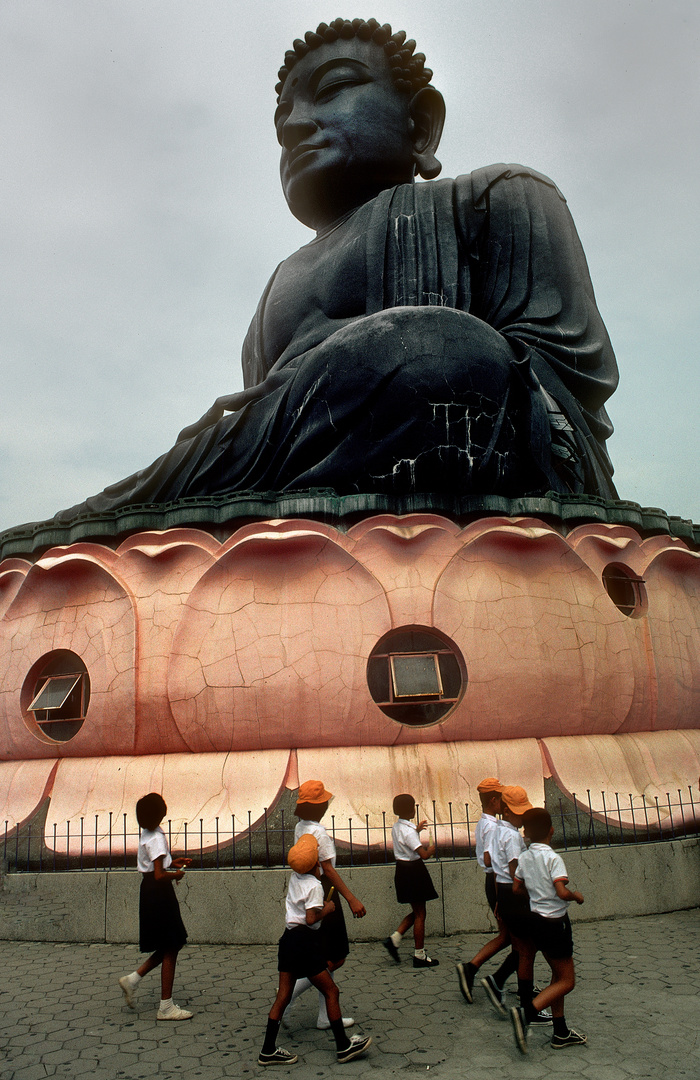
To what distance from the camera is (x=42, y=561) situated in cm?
784

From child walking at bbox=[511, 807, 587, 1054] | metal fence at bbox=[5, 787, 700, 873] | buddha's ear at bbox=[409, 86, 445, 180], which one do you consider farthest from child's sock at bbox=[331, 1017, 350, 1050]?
buddha's ear at bbox=[409, 86, 445, 180]

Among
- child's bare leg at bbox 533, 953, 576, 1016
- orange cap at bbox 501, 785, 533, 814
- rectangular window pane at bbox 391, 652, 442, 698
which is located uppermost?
rectangular window pane at bbox 391, 652, 442, 698

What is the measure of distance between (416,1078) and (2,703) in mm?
5852

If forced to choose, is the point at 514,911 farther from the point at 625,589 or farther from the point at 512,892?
the point at 625,589

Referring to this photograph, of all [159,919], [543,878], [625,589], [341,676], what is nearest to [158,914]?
[159,919]

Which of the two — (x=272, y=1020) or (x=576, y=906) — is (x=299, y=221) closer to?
(x=576, y=906)

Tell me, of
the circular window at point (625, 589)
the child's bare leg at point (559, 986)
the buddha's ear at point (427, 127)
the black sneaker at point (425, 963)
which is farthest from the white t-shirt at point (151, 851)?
the buddha's ear at point (427, 127)

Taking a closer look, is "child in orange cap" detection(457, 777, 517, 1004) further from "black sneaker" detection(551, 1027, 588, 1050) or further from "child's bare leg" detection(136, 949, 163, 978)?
"child's bare leg" detection(136, 949, 163, 978)

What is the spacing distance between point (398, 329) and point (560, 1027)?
6.46m

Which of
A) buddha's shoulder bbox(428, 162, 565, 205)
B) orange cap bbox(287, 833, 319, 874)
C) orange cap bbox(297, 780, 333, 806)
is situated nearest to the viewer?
orange cap bbox(287, 833, 319, 874)

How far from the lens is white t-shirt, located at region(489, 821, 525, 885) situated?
4043mm

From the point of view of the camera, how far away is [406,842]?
191 inches

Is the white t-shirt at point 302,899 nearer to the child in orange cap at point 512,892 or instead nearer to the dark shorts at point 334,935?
the dark shorts at point 334,935

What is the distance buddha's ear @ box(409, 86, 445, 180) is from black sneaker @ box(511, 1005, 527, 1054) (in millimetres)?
12194
